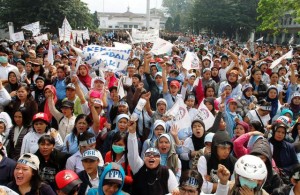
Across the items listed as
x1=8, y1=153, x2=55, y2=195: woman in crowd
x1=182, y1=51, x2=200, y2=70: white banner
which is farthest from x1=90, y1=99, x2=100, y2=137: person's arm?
x1=182, y1=51, x2=200, y2=70: white banner

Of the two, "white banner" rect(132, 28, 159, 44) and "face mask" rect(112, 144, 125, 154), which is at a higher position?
"white banner" rect(132, 28, 159, 44)

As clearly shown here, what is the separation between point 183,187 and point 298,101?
475cm

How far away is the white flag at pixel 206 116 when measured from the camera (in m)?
5.64

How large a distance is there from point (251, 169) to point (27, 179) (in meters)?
2.15

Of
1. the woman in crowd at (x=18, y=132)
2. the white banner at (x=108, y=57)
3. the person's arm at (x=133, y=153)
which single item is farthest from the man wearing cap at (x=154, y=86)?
the person's arm at (x=133, y=153)

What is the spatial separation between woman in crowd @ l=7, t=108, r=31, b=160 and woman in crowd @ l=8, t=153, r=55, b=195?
1397 millimetres

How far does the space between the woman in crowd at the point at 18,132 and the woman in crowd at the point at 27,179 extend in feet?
4.58

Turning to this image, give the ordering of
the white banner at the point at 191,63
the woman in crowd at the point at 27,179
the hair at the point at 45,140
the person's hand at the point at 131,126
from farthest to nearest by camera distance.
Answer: the white banner at the point at 191,63
the hair at the point at 45,140
the person's hand at the point at 131,126
the woman in crowd at the point at 27,179

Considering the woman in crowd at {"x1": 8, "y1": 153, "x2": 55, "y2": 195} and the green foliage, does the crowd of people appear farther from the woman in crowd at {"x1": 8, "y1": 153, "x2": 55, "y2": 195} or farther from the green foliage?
the green foliage

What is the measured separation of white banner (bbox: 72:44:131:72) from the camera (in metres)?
7.49

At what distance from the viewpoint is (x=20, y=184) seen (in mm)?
3328

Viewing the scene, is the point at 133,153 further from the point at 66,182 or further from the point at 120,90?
the point at 120,90

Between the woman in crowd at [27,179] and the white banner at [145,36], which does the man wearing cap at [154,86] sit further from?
the white banner at [145,36]

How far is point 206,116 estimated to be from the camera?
571cm
